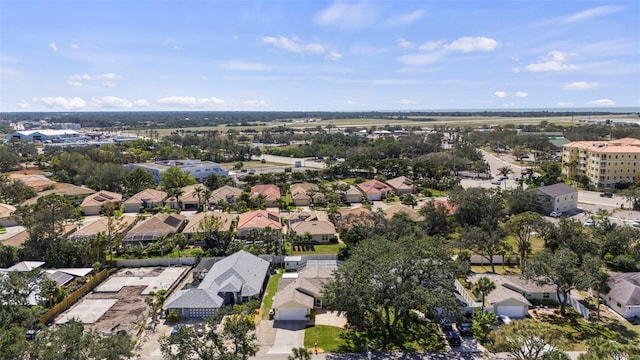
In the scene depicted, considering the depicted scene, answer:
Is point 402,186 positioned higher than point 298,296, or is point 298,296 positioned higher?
point 402,186

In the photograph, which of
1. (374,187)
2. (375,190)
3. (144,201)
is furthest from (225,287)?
(374,187)

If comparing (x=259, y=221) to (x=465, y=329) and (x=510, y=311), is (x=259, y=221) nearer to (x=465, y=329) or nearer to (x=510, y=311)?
(x=465, y=329)

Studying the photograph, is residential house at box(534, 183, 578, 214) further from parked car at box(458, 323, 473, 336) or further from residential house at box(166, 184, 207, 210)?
residential house at box(166, 184, 207, 210)

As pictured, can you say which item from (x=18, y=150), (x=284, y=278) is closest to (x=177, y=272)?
(x=284, y=278)

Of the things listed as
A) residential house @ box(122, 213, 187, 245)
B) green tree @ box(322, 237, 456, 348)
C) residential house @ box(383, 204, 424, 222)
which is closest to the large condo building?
residential house @ box(383, 204, 424, 222)

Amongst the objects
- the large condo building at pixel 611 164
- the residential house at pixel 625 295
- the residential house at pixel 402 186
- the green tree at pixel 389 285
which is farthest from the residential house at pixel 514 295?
the large condo building at pixel 611 164

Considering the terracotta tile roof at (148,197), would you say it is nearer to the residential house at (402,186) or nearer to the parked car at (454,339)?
the residential house at (402,186)

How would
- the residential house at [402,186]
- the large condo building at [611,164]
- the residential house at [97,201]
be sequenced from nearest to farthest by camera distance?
the residential house at [97,201] < the residential house at [402,186] < the large condo building at [611,164]
